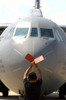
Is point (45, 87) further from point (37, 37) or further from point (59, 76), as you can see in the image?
point (37, 37)

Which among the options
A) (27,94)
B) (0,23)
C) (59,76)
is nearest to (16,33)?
(59,76)

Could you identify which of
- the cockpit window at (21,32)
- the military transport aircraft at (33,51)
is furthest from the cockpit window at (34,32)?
the cockpit window at (21,32)

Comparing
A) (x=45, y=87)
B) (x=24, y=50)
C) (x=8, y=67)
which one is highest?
(x=24, y=50)

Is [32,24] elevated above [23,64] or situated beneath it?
elevated above

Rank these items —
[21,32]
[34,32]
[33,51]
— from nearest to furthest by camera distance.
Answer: [33,51] < [34,32] < [21,32]

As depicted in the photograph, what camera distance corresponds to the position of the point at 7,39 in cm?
1055

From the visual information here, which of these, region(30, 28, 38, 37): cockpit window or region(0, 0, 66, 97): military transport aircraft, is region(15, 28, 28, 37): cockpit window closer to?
region(0, 0, 66, 97): military transport aircraft

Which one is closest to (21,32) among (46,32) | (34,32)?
(34,32)

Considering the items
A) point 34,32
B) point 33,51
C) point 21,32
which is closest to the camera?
point 33,51

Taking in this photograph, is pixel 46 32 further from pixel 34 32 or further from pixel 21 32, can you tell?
pixel 21 32

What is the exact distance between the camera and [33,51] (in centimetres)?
931

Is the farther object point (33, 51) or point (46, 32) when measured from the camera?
point (46, 32)

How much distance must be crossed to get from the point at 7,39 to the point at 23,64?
60.1 inches

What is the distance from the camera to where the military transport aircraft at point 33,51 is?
31.1ft
